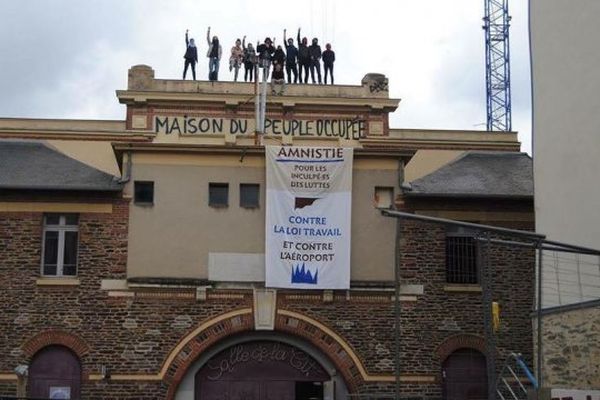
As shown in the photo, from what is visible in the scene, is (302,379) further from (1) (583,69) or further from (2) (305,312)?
(1) (583,69)

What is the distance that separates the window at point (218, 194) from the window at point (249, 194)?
1.43 ft

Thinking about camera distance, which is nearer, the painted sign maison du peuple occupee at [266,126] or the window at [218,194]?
the window at [218,194]

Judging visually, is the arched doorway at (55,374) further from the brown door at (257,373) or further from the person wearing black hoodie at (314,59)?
the person wearing black hoodie at (314,59)

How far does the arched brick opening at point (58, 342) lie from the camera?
28.1 metres

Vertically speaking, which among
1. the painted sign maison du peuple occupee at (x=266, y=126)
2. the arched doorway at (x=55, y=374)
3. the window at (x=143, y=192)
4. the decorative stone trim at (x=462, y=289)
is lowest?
the arched doorway at (x=55, y=374)

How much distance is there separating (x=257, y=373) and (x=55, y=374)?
221 inches

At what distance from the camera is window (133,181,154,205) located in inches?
1151

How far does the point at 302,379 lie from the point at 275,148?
6651 millimetres

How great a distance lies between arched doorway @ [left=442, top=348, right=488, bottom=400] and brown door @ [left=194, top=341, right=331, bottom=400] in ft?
11.4

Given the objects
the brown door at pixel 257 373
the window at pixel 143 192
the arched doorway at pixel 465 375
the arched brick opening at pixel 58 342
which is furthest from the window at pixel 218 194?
the arched doorway at pixel 465 375

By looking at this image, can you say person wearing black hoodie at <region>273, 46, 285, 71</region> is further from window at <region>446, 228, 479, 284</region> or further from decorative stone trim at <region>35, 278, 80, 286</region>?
decorative stone trim at <region>35, 278, 80, 286</region>

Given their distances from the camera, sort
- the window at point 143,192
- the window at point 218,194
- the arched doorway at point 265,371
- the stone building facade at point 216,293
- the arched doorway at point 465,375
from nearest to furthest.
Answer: the stone building facade at point 216,293, the arched doorway at point 265,371, the arched doorway at point 465,375, the window at point 143,192, the window at point 218,194

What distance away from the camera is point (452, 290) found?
2947 centimetres

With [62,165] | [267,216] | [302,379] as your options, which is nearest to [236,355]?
[302,379]
